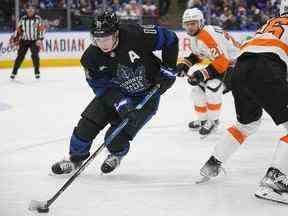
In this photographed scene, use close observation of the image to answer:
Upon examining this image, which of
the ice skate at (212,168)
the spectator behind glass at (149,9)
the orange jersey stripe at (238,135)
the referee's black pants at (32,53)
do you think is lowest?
the referee's black pants at (32,53)

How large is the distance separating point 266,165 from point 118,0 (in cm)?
849

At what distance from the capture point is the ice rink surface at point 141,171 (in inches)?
117

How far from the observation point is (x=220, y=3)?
40.7 feet

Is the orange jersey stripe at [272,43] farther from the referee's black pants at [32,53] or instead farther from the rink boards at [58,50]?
the rink boards at [58,50]

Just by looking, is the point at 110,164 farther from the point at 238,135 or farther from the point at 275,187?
the point at 275,187

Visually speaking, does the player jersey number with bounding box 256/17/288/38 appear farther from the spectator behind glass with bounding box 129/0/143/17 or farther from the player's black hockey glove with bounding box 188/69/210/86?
the spectator behind glass with bounding box 129/0/143/17

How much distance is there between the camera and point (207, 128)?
4953mm

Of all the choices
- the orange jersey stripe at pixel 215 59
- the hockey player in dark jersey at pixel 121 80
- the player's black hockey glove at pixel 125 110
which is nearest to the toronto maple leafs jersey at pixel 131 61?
the hockey player in dark jersey at pixel 121 80

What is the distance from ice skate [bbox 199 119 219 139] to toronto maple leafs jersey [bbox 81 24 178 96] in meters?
1.43

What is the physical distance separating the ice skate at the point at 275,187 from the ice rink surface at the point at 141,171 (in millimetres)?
40

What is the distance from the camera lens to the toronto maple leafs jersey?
11.4 ft


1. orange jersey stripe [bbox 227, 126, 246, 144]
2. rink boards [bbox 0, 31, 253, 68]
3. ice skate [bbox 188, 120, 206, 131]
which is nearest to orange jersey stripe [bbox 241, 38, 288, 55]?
orange jersey stripe [bbox 227, 126, 246, 144]

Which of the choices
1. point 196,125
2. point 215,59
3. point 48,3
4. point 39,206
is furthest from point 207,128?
point 48,3

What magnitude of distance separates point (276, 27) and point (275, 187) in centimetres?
80
